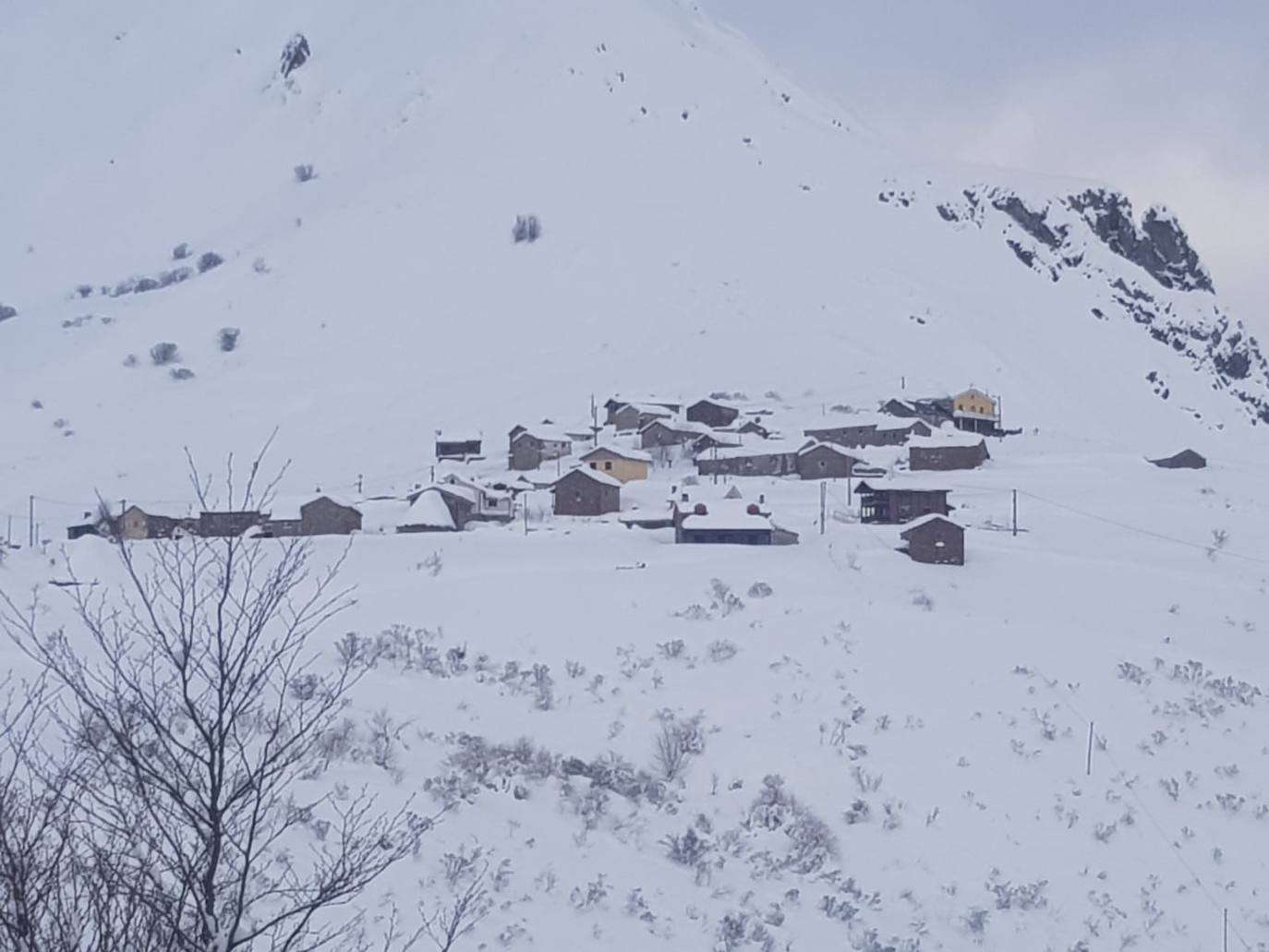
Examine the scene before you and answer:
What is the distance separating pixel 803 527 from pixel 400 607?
48.6 ft

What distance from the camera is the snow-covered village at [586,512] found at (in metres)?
12.0

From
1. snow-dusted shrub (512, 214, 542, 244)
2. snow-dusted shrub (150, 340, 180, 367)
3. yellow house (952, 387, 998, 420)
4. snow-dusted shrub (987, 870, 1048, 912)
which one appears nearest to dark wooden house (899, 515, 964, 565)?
snow-dusted shrub (987, 870, 1048, 912)

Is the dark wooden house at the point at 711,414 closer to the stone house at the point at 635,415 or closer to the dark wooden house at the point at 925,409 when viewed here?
the stone house at the point at 635,415

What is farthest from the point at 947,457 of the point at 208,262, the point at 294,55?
the point at 294,55

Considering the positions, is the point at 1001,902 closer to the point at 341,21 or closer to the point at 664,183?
the point at 664,183

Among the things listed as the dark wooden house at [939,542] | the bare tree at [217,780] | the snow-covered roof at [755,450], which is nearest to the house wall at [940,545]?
the dark wooden house at [939,542]

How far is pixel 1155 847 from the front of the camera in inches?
675

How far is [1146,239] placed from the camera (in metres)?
121

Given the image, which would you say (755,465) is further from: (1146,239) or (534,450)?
(1146,239)

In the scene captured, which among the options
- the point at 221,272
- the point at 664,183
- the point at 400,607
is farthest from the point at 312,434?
the point at 664,183

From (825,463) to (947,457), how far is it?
4.73m

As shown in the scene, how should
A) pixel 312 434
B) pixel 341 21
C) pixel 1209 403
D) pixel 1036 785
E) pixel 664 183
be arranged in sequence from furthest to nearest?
pixel 341 21
pixel 664 183
pixel 1209 403
pixel 312 434
pixel 1036 785

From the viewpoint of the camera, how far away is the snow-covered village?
1203cm

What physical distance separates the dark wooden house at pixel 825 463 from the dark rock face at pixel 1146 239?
7305cm
